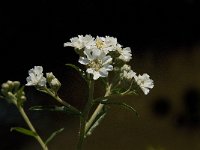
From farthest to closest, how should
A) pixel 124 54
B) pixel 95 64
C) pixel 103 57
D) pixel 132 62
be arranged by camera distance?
pixel 132 62
pixel 124 54
pixel 103 57
pixel 95 64

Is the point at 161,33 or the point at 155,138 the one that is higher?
the point at 161,33

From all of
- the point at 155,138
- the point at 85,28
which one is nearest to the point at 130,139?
the point at 155,138

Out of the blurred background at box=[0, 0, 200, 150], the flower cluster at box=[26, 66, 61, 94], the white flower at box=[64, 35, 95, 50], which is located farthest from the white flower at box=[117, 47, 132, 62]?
the blurred background at box=[0, 0, 200, 150]

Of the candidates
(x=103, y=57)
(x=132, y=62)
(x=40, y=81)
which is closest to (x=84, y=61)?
(x=103, y=57)

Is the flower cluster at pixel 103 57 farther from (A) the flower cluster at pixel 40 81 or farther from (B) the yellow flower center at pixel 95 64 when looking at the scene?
(A) the flower cluster at pixel 40 81

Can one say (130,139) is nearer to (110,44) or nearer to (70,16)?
(70,16)

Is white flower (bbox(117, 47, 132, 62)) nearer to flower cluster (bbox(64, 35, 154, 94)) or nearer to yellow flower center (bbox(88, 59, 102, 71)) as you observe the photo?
flower cluster (bbox(64, 35, 154, 94))

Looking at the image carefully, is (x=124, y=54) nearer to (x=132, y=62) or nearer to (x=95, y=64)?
(x=95, y=64)
